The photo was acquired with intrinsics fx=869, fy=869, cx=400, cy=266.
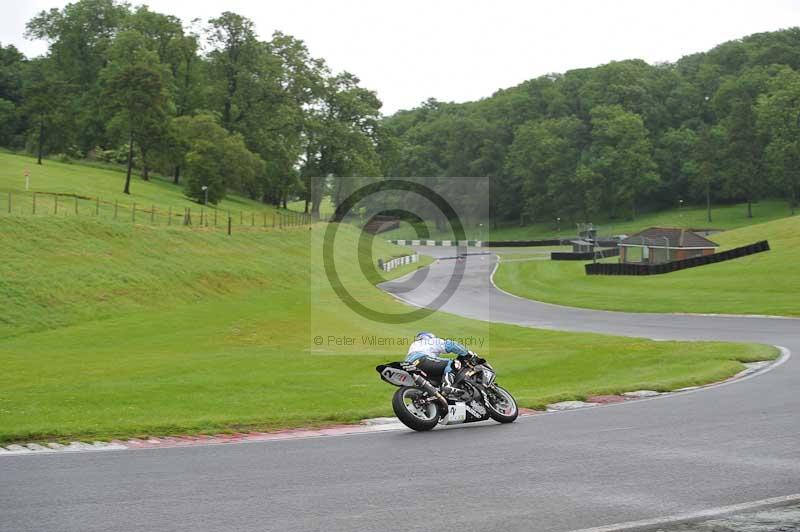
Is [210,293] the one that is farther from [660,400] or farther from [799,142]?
[799,142]

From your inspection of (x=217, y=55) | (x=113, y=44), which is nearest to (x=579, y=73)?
(x=217, y=55)

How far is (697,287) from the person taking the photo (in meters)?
56.8

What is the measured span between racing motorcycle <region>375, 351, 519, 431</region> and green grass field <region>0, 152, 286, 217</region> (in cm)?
5020

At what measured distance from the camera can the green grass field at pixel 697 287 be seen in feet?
158

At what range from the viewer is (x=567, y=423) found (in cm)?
1502

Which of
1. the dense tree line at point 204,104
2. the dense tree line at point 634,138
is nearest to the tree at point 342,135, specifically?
the dense tree line at point 204,104

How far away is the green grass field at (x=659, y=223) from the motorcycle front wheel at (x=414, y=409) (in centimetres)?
12850

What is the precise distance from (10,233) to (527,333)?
29.8 metres

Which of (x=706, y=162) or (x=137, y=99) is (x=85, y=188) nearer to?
(x=137, y=99)

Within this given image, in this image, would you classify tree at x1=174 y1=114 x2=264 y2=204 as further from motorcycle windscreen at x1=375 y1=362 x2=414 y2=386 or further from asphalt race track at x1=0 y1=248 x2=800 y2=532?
asphalt race track at x1=0 y1=248 x2=800 y2=532

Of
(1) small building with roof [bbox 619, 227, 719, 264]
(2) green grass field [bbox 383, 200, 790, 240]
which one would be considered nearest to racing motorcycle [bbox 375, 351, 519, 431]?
(1) small building with roof [bbox 619, 227, 719, 264]

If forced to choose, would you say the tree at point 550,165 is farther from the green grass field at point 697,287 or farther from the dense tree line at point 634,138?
the green grass field at point 697,287

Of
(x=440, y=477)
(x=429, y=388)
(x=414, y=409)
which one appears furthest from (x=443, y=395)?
(x=440, y=477)

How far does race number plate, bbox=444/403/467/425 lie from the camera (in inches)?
584
